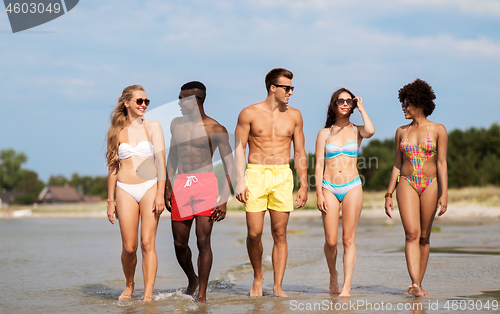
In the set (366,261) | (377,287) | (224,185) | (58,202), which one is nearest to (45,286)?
(224,185)

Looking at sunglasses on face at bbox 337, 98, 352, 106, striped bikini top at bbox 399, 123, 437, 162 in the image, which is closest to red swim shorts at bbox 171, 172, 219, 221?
sunglasses on face at bbox 337, 98, 352, 106

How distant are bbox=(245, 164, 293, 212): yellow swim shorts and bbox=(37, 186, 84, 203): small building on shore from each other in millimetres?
106408

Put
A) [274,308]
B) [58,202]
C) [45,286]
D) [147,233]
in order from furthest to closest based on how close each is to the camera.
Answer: [58,202]
[45,286]
[147,233]
[274,308]

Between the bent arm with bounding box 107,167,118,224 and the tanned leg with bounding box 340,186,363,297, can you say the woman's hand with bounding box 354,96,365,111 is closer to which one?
the tanned leg with bounding box 340,186,363,297

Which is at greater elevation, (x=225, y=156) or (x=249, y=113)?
(x=249, y=113)

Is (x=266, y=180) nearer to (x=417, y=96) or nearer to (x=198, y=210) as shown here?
(x=198, y=210)

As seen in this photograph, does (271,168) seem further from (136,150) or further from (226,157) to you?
(136,150)

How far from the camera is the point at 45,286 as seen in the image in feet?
26.4

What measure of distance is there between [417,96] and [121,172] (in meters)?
3.52

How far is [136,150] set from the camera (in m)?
5.84

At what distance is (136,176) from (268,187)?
1.52 metres

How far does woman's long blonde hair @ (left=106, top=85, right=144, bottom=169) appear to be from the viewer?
5930mm

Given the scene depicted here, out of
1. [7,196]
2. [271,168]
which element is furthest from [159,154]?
[7,196]

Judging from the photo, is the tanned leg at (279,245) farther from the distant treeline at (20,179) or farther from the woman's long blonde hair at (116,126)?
the distant treeline at (20,179)
